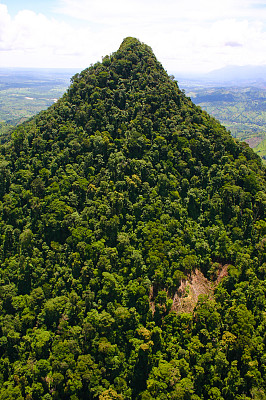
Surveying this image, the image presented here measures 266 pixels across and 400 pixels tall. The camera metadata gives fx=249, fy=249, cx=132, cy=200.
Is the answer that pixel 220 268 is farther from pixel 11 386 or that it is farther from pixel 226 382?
pixel 11 386

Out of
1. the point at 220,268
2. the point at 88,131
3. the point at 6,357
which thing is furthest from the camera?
the point at 88,131

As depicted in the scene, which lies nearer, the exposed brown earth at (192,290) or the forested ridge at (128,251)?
the forested ridge at (128,251)

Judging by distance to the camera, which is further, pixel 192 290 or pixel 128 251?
pixel 128 251

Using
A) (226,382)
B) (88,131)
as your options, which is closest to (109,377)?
(226,382)

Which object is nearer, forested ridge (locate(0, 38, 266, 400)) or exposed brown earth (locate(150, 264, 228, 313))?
forested ridge (locate(0, 38, 266, 400))

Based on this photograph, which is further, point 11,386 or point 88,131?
point 88,131

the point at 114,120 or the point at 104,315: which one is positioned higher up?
the point at 114,120

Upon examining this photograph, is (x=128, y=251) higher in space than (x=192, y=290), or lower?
higher

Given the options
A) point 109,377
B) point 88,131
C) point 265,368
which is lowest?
point 109,377
